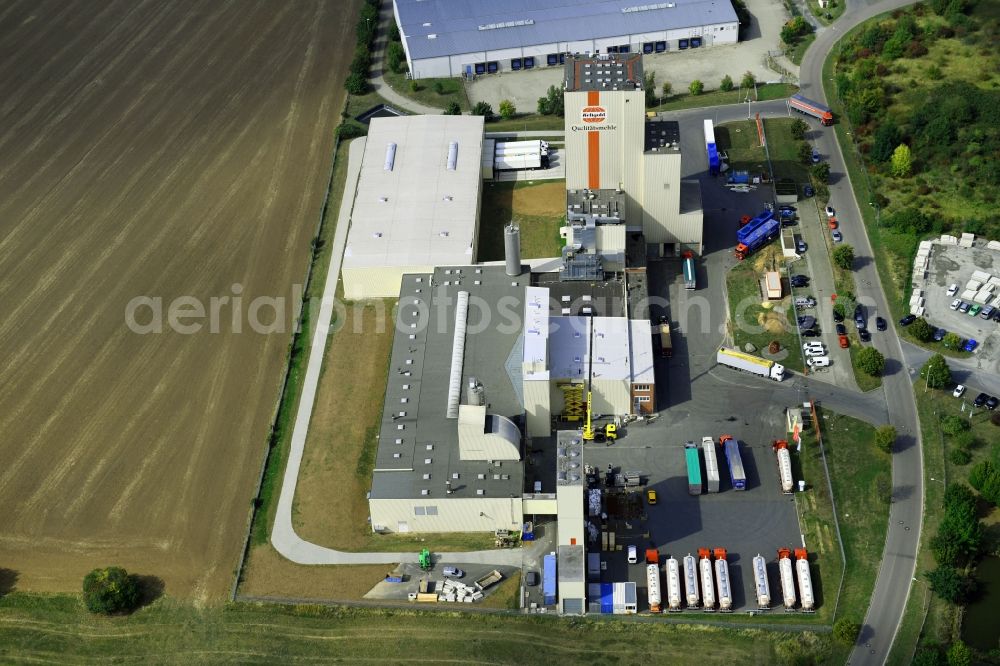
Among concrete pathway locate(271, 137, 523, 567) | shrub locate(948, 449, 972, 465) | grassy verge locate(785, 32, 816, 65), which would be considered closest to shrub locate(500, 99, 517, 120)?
concrete pathway locate(271, 137, 523, 567)

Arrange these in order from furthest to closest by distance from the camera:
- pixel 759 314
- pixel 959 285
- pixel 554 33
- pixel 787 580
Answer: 1. pixel 554 33
2. pixel 959 285
3. pixel 759 314
4. pixel 787 580

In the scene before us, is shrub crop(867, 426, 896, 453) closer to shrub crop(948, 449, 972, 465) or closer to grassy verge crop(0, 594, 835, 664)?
shrub crop(948, 449, 972, 465)

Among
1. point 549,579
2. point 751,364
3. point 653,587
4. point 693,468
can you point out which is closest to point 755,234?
point 751,364

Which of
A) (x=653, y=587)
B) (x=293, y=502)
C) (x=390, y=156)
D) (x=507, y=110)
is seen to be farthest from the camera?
(x=507, y=110)

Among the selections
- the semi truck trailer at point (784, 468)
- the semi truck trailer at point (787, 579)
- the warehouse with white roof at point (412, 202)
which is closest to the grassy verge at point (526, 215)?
the warehouse with white roof at point (412, 202)

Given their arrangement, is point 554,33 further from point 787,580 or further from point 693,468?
point 787,580

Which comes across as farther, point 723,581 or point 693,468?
point 693,468
